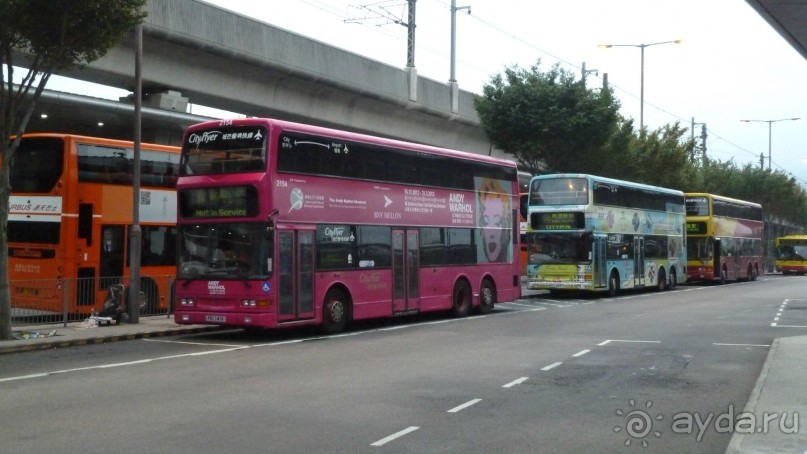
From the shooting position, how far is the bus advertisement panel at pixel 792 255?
64812mm

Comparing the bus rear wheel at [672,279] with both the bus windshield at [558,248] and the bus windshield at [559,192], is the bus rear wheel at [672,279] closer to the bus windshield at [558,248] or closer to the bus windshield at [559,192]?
the bus windshield at [558,248]

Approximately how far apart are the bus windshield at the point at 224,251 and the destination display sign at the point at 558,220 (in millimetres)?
15471

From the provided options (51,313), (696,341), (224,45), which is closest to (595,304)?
(696,341)

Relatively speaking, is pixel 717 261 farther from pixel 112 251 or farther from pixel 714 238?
pixel 112 251

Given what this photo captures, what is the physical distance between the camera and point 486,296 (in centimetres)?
2391

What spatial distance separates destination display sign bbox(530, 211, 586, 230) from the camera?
96.9 ft

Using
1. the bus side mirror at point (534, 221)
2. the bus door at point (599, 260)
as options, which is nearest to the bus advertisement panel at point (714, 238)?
the bus door at point (599, 260)

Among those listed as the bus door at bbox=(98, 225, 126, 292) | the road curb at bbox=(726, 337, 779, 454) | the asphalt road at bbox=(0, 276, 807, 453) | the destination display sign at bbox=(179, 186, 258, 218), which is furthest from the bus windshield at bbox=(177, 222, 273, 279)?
the road curb at bbox=(726, 337, 779, 454)

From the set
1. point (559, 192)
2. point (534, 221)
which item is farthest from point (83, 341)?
point (559, 192)

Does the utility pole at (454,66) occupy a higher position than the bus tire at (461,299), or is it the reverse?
the utility pole at (454,66)

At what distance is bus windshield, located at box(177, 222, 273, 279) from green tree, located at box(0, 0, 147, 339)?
3.36 m

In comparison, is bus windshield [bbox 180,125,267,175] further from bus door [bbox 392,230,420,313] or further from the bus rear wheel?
the bus rear wheel

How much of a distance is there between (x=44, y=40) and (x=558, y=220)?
18.8m

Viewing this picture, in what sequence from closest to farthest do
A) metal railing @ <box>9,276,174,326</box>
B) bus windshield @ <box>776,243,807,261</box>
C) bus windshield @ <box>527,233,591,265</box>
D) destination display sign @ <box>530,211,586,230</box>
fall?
metal railing @ <box>9,276,174,326</box>
destination display sign @ <box>530,211,586,230</box>
bus windshield @ <box>527,233,591,265</box>
bus windshield @ <box>776,243,807,261</box>
